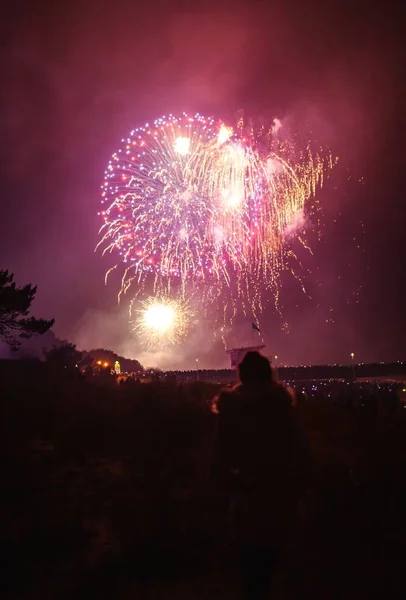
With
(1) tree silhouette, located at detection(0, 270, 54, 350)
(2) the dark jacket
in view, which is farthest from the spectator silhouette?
(1) tree silhouette, located at detection(0, 270, 54, 350)

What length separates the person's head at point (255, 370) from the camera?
11.7 ft

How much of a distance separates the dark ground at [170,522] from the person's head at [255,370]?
0.44 meters

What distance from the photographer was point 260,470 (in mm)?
3268

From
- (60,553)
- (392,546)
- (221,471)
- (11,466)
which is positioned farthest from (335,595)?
(11,466)

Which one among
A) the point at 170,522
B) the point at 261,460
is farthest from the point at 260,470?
the point at 170,522

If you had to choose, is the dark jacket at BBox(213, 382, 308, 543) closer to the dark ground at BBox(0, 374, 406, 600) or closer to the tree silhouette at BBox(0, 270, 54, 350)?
the dark ground at BBox(0, 374, 406, 600)

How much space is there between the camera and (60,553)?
5457 millimetres

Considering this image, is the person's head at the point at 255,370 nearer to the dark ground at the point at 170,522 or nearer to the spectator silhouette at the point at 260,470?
the spectator silhouette at the point at 260,470

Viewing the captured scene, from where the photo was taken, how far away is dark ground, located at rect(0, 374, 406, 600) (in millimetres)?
4727

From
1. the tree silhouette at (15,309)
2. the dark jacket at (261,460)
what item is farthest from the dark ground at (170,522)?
the tree silhouette at (15,309)

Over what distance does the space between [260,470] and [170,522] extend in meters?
3.35

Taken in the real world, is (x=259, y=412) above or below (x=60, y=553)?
above

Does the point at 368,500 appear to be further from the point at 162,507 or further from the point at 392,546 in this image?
the point at 162,507

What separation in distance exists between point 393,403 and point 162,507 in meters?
13.0
